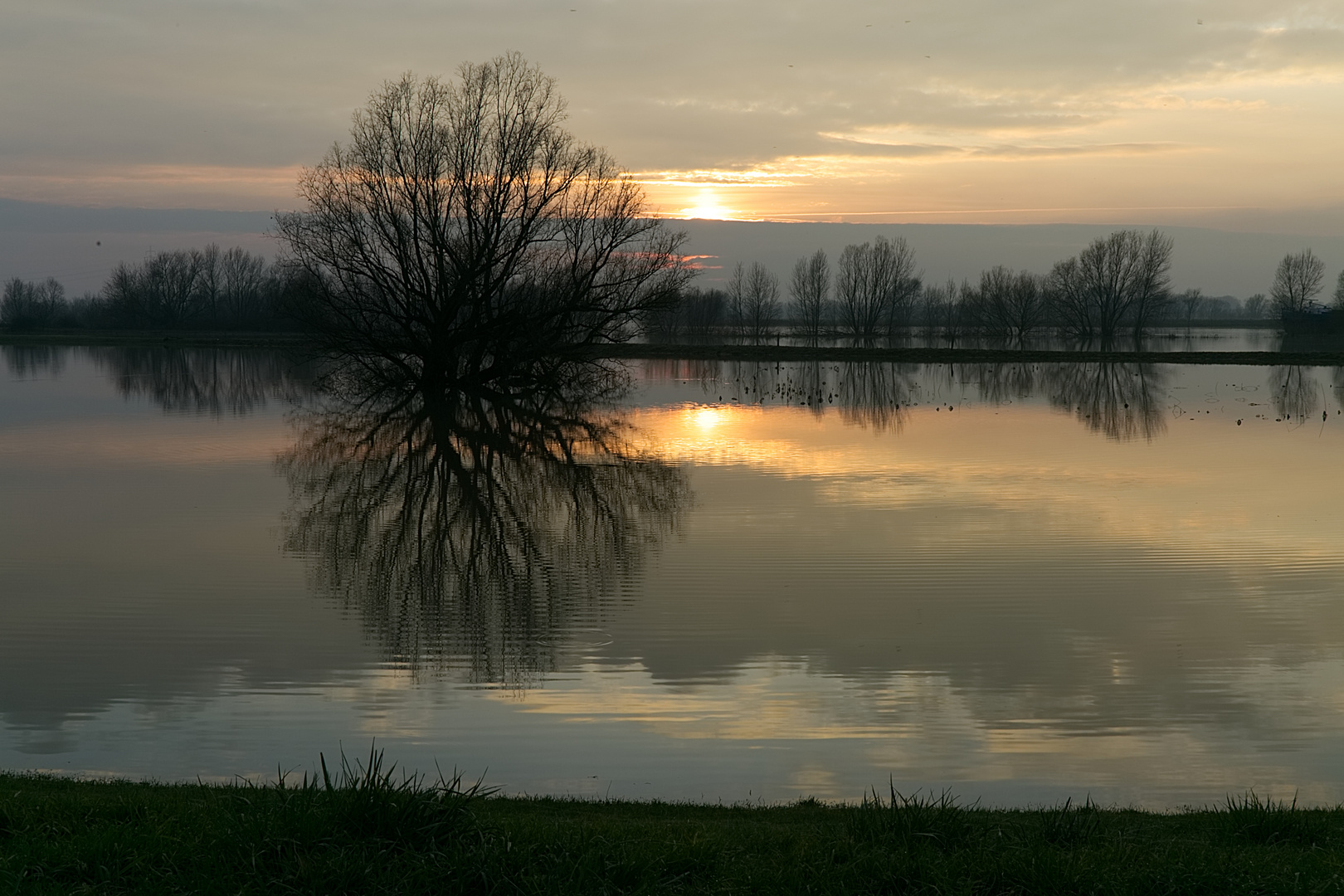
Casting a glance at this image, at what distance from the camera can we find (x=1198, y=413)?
30.6 meters

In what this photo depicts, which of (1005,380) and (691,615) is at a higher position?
(1005,380)

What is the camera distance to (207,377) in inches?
1823

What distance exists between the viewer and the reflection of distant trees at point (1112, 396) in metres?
27.4

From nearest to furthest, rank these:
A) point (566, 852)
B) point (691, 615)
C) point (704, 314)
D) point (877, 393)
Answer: point (566, 852), point (691, 615), point (877, 393), point (704, 314)

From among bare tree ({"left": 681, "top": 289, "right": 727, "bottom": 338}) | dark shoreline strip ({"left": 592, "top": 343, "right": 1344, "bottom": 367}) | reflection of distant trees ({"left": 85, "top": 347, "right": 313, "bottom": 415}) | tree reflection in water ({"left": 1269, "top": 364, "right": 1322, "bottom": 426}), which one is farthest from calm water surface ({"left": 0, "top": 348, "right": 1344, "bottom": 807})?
bare tree ({"left": 681, "top": 289, "right": 727, "bottom": 338})

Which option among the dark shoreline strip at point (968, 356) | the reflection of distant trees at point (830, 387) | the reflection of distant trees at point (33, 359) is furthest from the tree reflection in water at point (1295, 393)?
the reflection of distant trees at point (33, 359)

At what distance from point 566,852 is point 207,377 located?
4571 centimetres

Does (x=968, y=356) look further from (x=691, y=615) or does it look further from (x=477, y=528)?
(x=691, y=615)

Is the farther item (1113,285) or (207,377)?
(1113,285)

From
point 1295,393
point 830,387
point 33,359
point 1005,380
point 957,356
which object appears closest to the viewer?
point 1295,393

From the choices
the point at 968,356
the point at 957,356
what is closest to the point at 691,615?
the point at 957,356

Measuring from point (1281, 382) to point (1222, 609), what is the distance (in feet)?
128

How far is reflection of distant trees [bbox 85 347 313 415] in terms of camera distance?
35.0 metres

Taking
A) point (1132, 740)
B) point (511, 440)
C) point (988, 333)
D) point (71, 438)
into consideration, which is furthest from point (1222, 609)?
point (988, 333)
